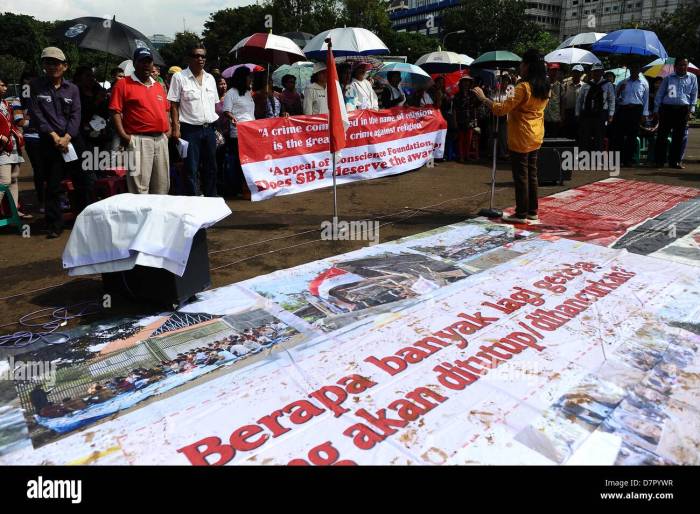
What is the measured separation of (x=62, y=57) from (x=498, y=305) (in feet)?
16.1

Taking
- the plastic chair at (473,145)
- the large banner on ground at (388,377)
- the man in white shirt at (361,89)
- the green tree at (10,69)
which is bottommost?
the large banner on ground at (388,377)

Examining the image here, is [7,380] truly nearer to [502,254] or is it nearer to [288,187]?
[502,254]

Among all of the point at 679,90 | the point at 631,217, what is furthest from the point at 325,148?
the point at 679,90

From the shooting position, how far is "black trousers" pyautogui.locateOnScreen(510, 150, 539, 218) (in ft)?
18.7

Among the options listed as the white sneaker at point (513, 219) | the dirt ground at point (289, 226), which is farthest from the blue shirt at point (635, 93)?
the white sneaker at point (513, 219)

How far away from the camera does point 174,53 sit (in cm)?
6512

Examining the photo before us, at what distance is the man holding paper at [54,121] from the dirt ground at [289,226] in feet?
1.34

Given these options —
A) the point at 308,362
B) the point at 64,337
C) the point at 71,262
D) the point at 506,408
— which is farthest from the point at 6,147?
the point at 506,408

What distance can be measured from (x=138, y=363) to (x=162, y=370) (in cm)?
19

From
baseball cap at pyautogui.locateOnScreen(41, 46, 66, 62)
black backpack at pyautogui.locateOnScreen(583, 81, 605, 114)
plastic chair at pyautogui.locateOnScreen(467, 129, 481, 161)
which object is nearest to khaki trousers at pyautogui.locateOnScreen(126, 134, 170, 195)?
baseball cap at pyautogui.locateOnScreen(41, 46, 66, 62)

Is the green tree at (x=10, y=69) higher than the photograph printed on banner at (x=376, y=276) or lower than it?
higher

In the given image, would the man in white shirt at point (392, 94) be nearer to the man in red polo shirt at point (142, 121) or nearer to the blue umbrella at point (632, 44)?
the blue umbrella at point (632, 44)

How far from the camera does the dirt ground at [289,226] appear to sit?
4125 mm

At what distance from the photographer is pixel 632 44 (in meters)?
9.65
